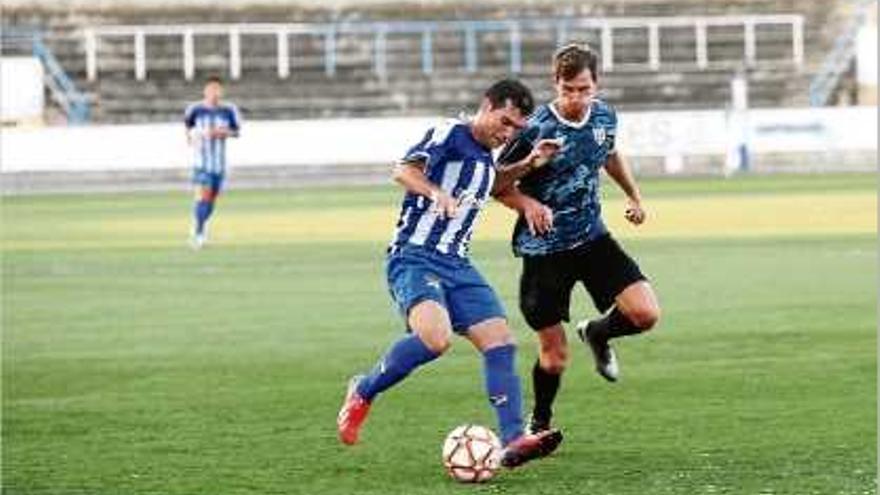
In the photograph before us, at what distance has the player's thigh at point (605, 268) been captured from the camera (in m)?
12.8

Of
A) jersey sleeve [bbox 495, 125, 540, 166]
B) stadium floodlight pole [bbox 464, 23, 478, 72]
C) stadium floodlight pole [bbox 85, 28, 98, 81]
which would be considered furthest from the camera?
stadium floodlight pole [bbox 464, 23, 478, 72]

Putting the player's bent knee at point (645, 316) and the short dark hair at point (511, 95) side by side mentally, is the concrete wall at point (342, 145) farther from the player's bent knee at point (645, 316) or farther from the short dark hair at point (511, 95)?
the short dark hair at point (511, 95)

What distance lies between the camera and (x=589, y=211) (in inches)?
500

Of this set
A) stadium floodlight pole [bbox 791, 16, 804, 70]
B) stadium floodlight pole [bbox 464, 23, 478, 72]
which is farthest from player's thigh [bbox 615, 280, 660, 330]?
stadium floodlight pole [bbox 791, 16, 804, 70]

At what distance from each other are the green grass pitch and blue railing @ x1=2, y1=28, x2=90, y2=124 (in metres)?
24.3

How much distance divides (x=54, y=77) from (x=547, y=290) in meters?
46.1

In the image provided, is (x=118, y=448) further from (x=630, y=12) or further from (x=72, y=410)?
(x=630, y=12)

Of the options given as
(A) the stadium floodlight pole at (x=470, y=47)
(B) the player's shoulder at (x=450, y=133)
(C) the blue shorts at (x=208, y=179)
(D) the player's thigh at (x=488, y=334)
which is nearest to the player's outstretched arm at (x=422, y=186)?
(B) the player's shoulder at (x=450, y=133)

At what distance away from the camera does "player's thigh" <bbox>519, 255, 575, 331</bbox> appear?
12.7m

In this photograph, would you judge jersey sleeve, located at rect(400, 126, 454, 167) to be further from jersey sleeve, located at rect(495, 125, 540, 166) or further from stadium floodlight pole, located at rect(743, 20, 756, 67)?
stadium floodlight pole, located at rect(743, 20, 756, 67)

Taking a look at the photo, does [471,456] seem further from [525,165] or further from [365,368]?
[365,368]

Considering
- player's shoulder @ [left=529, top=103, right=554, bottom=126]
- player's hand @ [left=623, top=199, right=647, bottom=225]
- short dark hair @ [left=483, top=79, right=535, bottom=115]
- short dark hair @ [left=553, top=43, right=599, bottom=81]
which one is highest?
short dark hair @ [left=553, top=43, right=599, bottom=81]

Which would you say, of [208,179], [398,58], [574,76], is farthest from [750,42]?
[574,76]

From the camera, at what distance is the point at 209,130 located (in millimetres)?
34969
